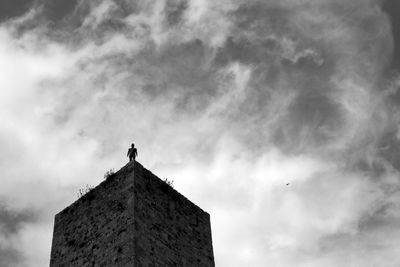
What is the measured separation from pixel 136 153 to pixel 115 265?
3.88 meters

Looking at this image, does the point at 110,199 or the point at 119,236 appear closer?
the point at 119,236

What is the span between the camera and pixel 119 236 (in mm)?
16641

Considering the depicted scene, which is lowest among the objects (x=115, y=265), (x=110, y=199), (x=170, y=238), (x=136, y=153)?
(x=115, y=265)

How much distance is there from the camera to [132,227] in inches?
651

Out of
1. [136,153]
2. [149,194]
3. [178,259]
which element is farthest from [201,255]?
[136,153]

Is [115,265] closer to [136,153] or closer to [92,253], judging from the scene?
[92,253]

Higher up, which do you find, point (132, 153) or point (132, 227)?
point (132, 153)

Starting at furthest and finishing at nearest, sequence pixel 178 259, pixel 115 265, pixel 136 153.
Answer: pixel 136 153, pixel 178 259, pixel 115 265

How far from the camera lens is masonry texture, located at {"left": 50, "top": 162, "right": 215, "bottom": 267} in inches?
651

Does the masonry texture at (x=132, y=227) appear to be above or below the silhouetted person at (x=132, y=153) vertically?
below

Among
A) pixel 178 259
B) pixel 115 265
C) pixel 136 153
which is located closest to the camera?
pixel 115 265

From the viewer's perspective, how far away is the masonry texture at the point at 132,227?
54.3 ft

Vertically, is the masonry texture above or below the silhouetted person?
below

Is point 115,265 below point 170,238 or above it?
below
